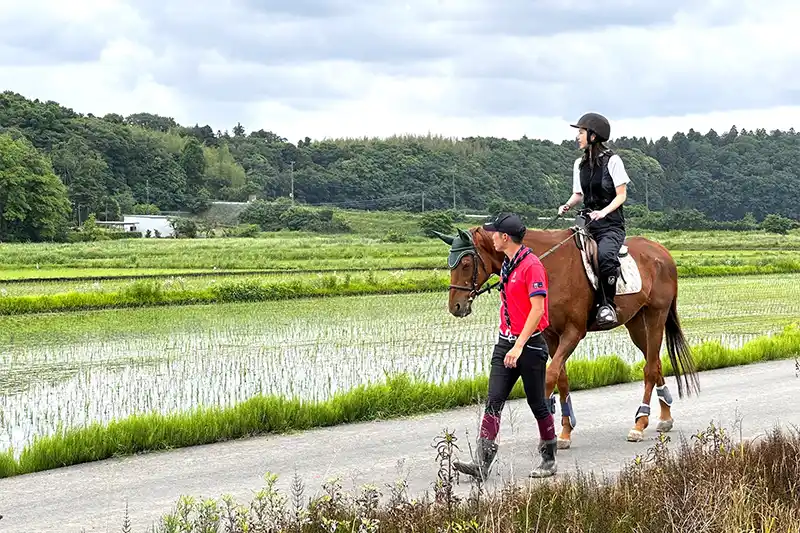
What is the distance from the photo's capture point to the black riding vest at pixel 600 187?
9.29 meters

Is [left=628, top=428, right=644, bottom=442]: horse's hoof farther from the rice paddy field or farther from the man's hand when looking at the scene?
the rice paddy field

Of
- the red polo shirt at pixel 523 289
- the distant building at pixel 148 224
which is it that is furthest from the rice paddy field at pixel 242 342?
the distant building at pixel 148 224

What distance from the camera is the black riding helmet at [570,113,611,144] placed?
9156 mm

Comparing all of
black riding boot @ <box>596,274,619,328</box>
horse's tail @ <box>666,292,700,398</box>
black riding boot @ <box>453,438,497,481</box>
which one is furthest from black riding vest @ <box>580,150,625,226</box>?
black riding boot @ <box>453,438,497,481</box>

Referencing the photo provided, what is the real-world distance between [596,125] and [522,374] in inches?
112

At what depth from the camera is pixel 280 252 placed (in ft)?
158

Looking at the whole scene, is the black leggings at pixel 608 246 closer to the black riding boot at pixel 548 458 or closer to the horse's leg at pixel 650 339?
the horse's leg at pixel 650 339

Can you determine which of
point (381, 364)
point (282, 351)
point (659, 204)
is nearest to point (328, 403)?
point (381, 364)

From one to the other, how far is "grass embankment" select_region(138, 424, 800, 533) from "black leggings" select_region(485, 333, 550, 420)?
1.13m

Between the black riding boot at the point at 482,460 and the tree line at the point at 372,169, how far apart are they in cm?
7935

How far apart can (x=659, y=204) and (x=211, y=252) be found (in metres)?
79.0

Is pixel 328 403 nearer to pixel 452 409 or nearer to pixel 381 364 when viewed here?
pixel 452 409

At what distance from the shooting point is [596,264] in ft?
30.2

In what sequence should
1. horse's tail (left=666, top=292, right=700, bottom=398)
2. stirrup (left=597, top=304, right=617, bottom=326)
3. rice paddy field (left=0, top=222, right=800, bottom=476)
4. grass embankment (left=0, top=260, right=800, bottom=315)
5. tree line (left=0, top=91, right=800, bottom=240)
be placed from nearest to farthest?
stirrup (left=597, top=304, right=617, bottom=326)
horse's tail (left=666, top=292, right=700, bottom=398)
rice paddy field (left=0, top=222, right=800, bottom=476)
grass embankment (left=0, top=260, right=800, bottom=315)
tree line (left=0, top=91, right=800, bottom=240)
